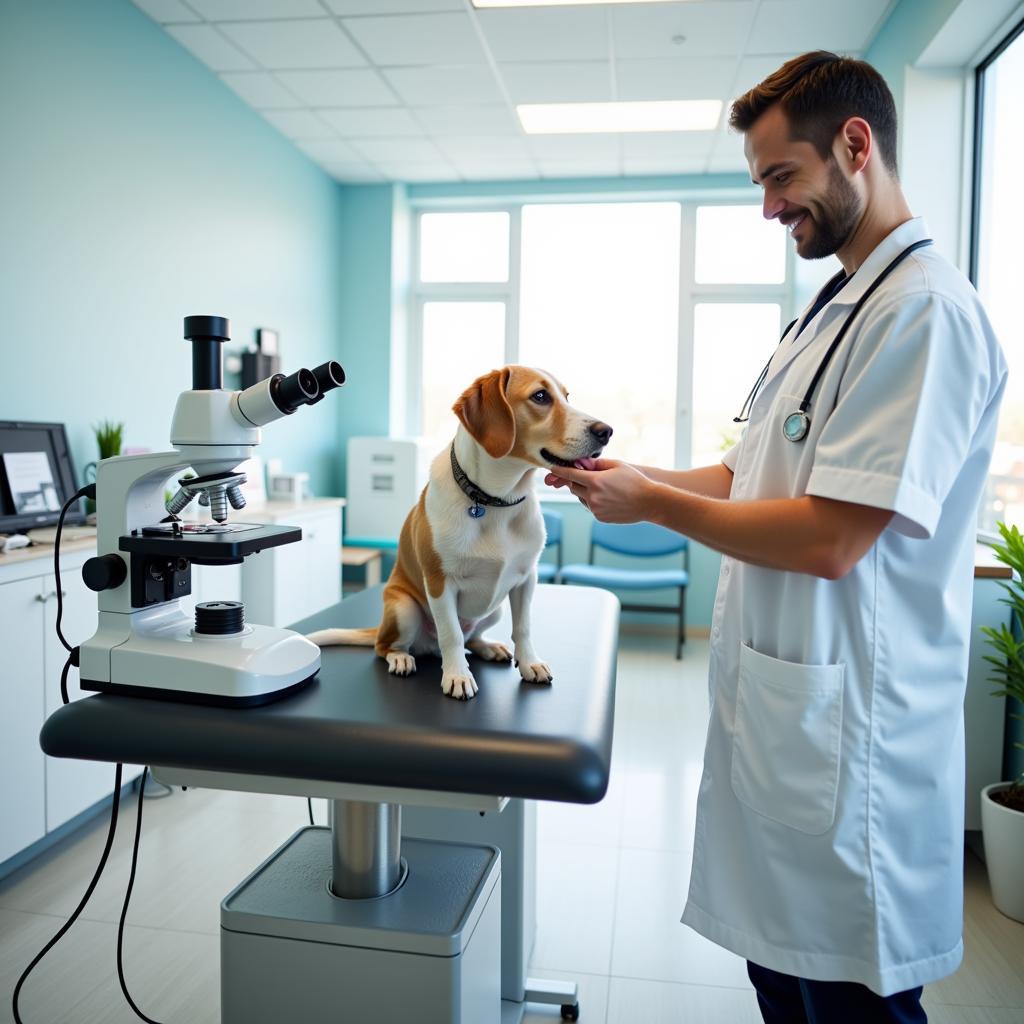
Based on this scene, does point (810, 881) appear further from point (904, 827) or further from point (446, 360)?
point (446, 360)

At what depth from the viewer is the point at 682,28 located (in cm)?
354

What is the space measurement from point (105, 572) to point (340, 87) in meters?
3.79

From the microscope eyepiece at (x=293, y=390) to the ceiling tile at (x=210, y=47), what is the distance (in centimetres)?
327

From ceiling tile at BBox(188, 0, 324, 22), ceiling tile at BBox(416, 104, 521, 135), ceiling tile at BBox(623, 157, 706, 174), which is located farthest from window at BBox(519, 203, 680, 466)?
ceiling tile at BBox(188, 0, 324, 22)

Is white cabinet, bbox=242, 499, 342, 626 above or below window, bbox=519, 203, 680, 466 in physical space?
below

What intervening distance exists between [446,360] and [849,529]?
5302mm


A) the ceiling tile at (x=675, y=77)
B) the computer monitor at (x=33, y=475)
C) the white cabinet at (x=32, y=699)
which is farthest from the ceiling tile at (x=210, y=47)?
the white cabinet at (x=32, y=699)

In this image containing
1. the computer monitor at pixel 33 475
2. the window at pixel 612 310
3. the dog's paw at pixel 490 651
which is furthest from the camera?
the window at pixel 612 310

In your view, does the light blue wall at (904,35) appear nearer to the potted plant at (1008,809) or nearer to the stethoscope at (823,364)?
the potted plant at (1008,809)

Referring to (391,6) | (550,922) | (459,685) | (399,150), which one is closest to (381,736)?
(459,685)

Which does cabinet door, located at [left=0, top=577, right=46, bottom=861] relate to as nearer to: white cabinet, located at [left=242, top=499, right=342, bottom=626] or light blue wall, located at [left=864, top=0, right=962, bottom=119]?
white cabinet, located at [left=242, top=499, right=342, bottom=626]

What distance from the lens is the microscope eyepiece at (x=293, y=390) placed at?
1.17 meters

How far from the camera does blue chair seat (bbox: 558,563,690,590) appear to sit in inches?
191

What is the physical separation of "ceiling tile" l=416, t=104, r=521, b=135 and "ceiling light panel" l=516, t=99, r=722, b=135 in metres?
0.09
